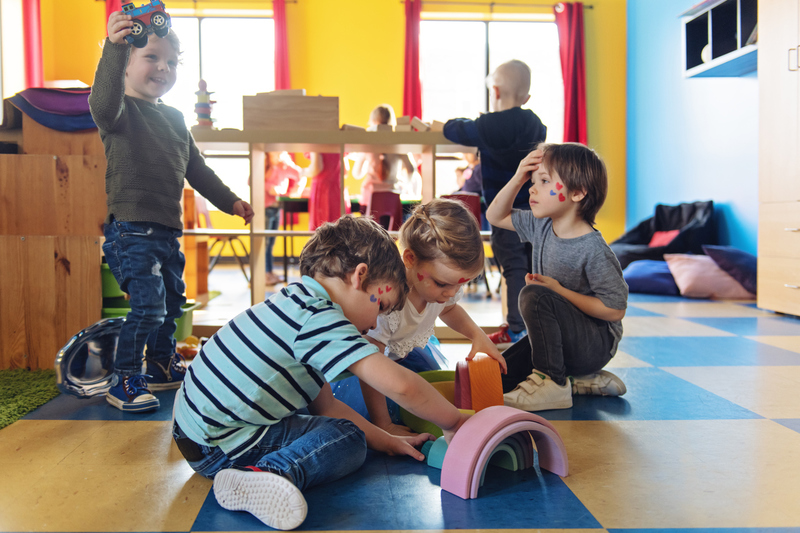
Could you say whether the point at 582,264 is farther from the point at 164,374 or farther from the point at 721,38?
the point at 721,38

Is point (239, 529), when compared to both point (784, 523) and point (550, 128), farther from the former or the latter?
point (550, 128)

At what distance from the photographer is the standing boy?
235cm

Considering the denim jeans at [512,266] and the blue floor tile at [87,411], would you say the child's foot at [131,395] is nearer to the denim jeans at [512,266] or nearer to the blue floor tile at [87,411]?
the blue floor tile at [87,411]

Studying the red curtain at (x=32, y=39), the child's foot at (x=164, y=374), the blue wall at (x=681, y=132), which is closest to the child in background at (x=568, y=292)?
the child's foot at (x=164, y=374)

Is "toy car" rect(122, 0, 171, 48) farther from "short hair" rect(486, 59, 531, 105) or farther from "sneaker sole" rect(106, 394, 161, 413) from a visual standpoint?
"short hair" rect(486, 59, 531, 105)

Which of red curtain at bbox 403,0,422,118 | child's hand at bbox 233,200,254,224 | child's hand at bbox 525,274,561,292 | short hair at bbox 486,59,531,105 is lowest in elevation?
child's hand at bbox 525,274,561,292

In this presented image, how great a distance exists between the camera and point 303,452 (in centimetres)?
99

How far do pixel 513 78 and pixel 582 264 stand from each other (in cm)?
112

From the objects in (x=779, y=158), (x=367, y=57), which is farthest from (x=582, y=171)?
(x=367, y=57)

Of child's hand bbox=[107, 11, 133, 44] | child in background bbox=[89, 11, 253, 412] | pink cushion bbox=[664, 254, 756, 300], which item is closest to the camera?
child's hand bbox=[107, 11, 133, 44]

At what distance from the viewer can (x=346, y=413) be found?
3.92 ft

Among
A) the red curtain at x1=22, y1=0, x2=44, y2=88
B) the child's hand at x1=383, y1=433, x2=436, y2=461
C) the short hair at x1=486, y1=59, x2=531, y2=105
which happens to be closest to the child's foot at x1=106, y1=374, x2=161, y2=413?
the child's hand at x1=383, y1=433, x2=436, y2=461

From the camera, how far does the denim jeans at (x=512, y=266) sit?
2389mm

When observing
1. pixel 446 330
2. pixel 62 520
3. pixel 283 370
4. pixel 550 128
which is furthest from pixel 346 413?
pixel 550 128
